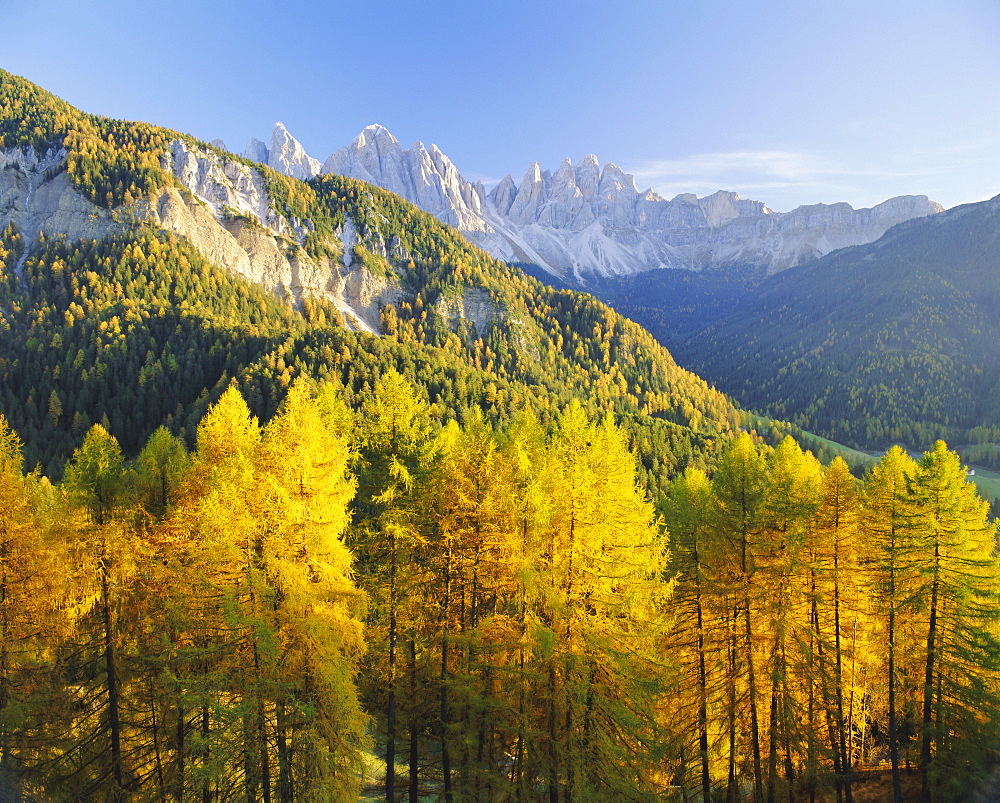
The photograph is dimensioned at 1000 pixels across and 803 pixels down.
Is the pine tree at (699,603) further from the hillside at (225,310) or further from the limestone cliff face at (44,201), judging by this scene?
the limestone cliff face at (44,201)

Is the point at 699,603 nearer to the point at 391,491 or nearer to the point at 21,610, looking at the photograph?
the point at 391,491

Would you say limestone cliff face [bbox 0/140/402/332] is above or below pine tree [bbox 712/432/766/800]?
above

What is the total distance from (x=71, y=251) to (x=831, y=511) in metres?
185

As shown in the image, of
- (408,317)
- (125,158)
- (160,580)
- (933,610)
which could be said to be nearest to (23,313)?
(125,158)

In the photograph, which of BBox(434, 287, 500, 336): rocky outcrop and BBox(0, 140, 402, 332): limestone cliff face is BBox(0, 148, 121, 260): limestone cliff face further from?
BBox(434, 287, 500, 336): rocky outcrop

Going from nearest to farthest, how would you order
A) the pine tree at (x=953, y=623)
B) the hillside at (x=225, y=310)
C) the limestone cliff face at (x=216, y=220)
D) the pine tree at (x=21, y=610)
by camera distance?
1. the pine tree at (x=21, y=610)
2. the pine tree at (x=953, y=623)
3. the hillside at (x=225, y=310)
4. the limestone cliff face at (x=216, y=220)

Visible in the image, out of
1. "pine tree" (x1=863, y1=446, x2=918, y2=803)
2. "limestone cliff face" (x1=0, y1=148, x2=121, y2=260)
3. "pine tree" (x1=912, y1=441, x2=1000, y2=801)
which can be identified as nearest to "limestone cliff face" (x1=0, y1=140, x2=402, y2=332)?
"limestone cliff face" (x1=0, y1=148, x2=121, y2=260)

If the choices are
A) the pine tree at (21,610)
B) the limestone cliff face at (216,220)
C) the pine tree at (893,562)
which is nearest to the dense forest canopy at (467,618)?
the pine tree at (21,610)

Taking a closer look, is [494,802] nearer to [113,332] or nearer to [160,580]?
[160,580]

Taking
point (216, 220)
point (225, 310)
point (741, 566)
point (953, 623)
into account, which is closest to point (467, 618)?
point (741, 566)

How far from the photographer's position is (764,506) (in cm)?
1773

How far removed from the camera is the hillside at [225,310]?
320 ft

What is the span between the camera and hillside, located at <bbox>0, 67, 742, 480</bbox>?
97688 millimetres

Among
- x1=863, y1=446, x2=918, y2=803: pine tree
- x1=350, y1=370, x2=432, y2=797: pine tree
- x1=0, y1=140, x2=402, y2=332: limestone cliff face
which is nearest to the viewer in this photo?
x1=350, y1=370, x2=432, y2=797: pine tree
